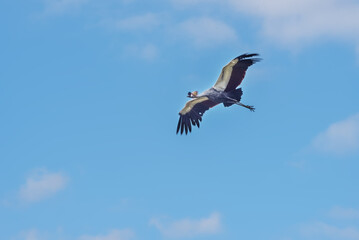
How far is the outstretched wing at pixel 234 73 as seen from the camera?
180 feet

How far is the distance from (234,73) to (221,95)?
1.79 metres

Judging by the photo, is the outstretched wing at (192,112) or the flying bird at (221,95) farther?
the outstretched wing at (192,112)

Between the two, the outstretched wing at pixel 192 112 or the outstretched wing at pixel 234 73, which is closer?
the outstretched wing at pixel 234 73

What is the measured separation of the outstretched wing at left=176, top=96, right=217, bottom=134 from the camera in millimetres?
58781

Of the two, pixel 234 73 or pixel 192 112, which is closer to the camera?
pixel 234 73

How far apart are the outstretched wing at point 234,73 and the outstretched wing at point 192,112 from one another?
A: 2834mm

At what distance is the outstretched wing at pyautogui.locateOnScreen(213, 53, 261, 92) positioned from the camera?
180 ft

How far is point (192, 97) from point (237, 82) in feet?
12.8

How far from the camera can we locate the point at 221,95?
5619 cm

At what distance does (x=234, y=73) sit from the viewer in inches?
2181

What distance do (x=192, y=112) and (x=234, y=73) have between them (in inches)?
205

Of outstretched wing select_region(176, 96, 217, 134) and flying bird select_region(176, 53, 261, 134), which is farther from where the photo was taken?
outstretched wing select_region(176, 96, 217, 134)

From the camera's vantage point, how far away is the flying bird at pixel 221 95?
55.0 m

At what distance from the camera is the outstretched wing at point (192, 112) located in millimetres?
58781
